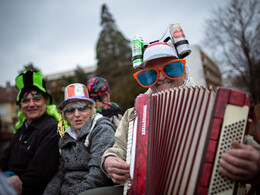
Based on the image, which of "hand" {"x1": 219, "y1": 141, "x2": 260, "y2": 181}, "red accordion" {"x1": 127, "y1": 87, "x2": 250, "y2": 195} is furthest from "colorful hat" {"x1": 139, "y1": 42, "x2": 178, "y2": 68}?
"hand" {"x1": 219, "y1": 141, "x2": 260, "y2": 181}

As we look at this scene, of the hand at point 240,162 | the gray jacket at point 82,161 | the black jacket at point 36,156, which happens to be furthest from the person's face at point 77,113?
the hand at point 240,162

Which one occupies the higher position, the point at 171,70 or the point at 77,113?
the point at 171,70

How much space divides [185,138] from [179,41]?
41.5 inches

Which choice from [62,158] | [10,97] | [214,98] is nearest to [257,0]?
[214,98]

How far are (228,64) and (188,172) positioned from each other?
12792 mm

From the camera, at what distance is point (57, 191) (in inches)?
79.7

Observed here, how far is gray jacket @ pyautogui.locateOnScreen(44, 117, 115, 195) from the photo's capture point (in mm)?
1753

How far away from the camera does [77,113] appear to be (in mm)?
2150

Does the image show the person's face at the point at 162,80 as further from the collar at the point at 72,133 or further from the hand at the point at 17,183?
the hand at the point at 17,183

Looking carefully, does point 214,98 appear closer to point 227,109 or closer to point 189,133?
point 227,109

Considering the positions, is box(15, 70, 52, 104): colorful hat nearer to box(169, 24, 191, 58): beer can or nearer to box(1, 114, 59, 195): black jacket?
box(1, 114, 59, 195): black jacket

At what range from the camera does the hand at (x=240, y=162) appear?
99cm

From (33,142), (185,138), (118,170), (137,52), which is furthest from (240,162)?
(33,142)

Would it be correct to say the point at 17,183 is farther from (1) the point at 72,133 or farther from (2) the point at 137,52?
(2) the point at 137,52
